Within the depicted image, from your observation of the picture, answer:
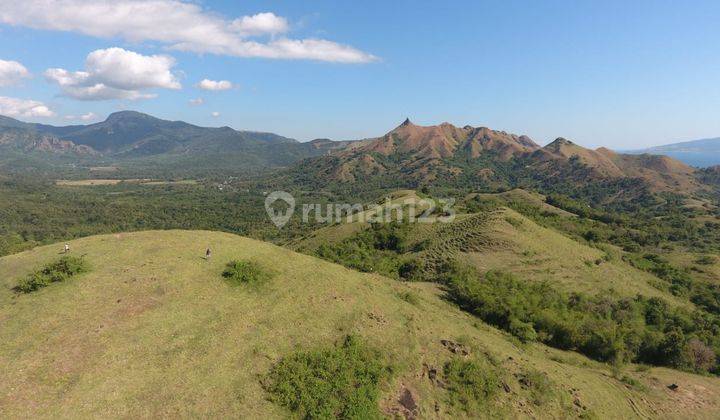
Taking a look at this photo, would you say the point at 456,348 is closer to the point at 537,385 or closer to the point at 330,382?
the point at 537,385

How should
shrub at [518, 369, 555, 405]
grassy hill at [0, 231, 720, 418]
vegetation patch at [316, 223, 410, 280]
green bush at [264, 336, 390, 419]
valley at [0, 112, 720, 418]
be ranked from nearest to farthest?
1. grassy hill at [0, 231, 720, 418]
2. valley at [0, 112, 720, 418]
3. green bush at [264, 336, 390, 419]
4. shrub at [518, 369, 555, 405]
5. vegetation patch at [316, 223, 410, 280]

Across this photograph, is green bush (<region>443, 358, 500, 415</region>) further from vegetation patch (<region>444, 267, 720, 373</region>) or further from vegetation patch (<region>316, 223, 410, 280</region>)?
vegetation patch (<region>316, 223, 410, 280</region>)

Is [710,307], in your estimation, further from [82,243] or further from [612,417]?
[82,243]

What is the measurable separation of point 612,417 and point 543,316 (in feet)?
46.5

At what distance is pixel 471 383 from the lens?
2512 centimetres

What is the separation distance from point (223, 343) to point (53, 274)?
46.1ft

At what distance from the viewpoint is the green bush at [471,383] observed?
77.9 feet

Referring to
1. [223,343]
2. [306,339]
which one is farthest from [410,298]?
[223,343]

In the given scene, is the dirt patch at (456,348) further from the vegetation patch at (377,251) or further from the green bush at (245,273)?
the vegetation patch at (377,251)

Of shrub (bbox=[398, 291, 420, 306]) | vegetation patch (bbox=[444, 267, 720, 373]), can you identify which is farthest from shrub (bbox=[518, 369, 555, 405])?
shrub (bbox=[398, 291, 420, 306])

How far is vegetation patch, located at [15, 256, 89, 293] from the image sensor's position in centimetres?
2657

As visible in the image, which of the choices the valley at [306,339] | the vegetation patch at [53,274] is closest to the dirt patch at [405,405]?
the valley at [306,339]

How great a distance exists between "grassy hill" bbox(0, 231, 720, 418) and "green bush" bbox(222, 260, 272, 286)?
0.86m

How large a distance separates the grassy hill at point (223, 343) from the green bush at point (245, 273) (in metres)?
0.86
